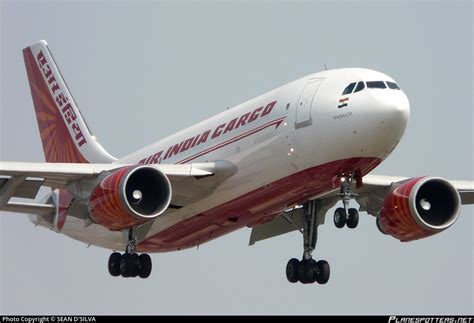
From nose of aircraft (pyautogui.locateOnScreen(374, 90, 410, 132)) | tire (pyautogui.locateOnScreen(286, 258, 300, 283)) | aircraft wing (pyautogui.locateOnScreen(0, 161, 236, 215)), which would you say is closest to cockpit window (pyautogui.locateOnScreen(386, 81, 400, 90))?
nose of aircraft (pyautogui.locateOnScreen(374, 90, 410, 132))

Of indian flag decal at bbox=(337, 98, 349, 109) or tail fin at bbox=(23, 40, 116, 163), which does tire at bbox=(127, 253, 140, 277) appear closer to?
tail fin at bbox=(23, 40, 116, 163)

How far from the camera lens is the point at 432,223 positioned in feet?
139

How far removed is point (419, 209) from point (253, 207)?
5587 millimetres

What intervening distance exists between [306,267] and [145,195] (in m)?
6.51

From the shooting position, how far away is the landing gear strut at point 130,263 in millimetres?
42656

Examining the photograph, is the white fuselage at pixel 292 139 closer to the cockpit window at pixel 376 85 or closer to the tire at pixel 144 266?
the cockpit window at pixel 376 85

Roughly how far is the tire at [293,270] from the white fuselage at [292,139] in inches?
114

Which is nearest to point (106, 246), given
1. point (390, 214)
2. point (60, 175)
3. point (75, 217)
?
point (75, 217)

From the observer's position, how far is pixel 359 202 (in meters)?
44.0

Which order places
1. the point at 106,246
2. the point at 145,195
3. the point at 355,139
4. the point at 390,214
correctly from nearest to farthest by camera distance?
1. the point at 355,139
2. the point at 145,195
3. the point at 390,214
4. the point at 106,246

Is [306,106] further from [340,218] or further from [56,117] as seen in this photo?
[56,117]

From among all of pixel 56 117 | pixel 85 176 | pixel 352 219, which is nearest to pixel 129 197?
pixel 85 176

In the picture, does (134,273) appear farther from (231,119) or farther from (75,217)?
(231,119)

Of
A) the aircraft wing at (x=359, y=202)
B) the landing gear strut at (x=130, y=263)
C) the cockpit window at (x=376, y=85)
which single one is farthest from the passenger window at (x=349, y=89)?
the landing gear strut at (x=130, y=263)
